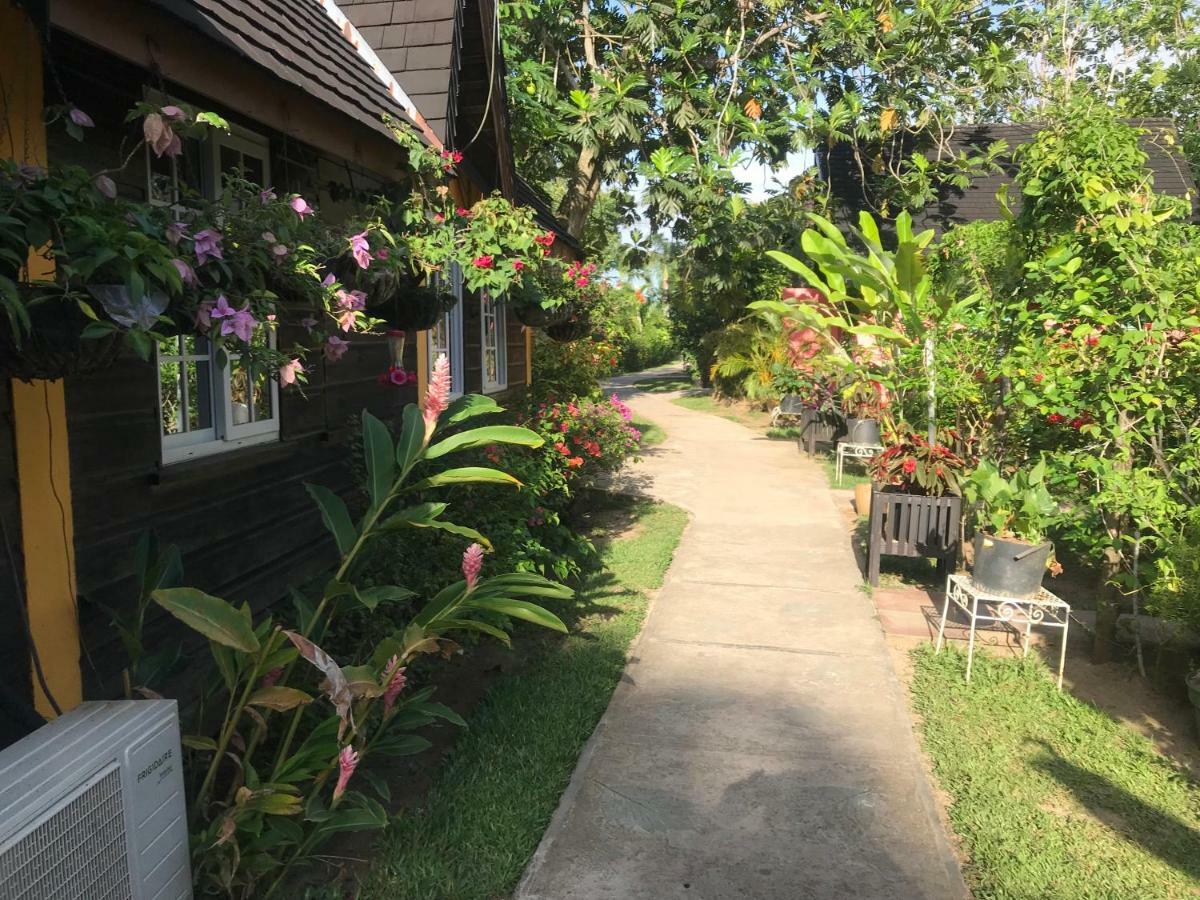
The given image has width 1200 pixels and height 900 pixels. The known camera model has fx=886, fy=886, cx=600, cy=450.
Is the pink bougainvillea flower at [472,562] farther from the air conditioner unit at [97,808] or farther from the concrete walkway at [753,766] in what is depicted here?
the concrete walkway at [753,766]

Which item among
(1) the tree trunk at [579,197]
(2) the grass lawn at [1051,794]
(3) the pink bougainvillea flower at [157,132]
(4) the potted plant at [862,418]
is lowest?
(2) the grass lawn at [1051,794]

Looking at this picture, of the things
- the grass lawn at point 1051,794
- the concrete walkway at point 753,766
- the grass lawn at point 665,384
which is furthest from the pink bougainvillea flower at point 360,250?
the grass lawn at point 665,384

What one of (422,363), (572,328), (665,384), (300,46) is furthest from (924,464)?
(665,384)

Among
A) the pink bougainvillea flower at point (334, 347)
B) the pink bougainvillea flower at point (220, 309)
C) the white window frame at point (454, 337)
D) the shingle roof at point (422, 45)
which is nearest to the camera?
the pink bougainvillea flower at point (220, 309)

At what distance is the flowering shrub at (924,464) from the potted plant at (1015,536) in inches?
58.3

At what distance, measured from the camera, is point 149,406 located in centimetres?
379

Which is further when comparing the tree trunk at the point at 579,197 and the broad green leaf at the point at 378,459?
the tree trunk at the point at 579,197

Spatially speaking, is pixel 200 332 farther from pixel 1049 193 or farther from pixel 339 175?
pixel 1049 193

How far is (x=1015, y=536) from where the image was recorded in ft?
17.8

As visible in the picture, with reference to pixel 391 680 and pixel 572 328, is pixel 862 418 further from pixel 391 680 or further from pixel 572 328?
pixel 391 680

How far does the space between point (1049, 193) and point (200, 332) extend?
4.71 m

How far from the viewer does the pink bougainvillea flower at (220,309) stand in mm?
2762

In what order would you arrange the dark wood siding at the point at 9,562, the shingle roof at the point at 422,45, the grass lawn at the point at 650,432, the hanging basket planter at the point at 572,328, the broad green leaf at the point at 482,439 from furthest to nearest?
the grass lawn at the point at 650,432, the hanging basket planter at the point at 572,328, the shingle roof at the point at 422,45, the broad green leaf at the point at 482,439, the dark wood siding at the point at 9,562

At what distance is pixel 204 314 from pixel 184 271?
0.22m
